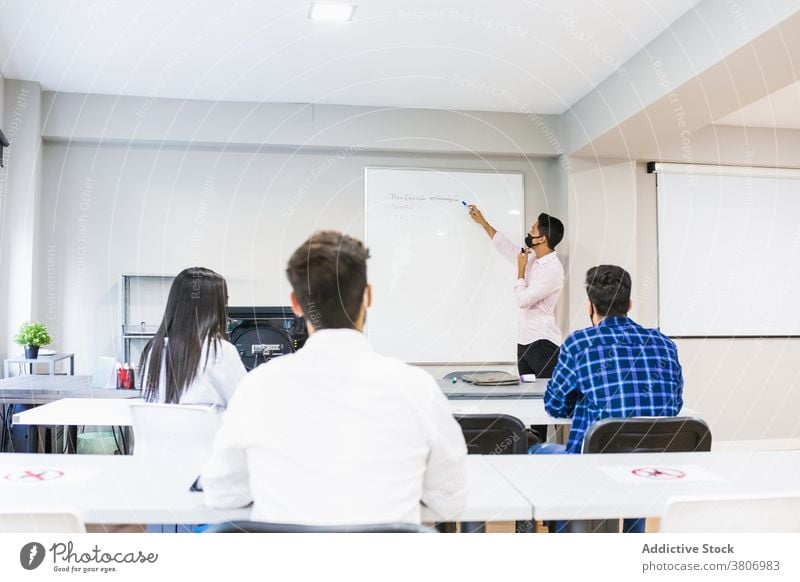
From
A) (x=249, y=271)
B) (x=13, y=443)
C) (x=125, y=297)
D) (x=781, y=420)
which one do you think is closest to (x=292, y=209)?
(x=249, y=271)

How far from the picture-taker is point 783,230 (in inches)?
207

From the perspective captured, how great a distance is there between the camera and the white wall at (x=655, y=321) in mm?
4812

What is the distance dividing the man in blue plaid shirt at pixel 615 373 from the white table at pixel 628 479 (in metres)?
0.29

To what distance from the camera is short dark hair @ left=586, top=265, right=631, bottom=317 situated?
7.03ft

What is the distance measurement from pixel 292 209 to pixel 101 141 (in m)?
1.26

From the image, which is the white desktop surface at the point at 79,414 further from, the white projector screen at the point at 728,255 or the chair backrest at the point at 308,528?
the white projector screen at the point at 728,255

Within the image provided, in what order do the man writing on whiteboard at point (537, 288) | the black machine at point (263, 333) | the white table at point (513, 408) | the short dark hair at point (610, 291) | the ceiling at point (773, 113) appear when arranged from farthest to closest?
1. the ceiling at point (773, 113)
2. the man writing on whiteboard at point (537, 288)
3. the black machine at point (263, 333)
4. the white table at point (513, 408)
5. the short dark hair at point (610, 291)

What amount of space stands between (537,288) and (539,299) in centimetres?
9

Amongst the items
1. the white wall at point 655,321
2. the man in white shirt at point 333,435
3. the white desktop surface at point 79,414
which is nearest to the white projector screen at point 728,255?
the white wall at point 655,321

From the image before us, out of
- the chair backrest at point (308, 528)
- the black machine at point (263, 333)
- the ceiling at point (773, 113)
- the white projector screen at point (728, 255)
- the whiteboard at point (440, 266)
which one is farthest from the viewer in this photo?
the white projector screen at point (728, 255)

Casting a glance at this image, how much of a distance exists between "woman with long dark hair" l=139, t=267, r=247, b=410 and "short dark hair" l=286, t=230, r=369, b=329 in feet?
2.85

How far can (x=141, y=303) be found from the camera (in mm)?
4508

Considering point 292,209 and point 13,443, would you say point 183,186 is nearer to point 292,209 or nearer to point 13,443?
point 292,209

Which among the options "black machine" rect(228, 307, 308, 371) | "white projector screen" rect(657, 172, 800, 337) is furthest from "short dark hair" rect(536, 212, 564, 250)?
"black machine" rect(228, 307, 308, 371)
